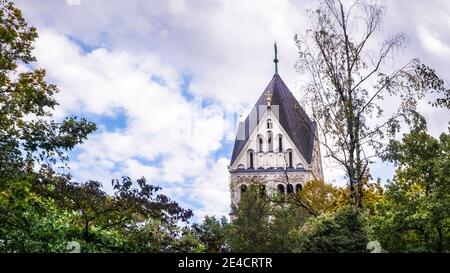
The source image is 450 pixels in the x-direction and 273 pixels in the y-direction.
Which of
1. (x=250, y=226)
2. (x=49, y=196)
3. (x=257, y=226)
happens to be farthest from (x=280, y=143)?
(x=49, y=196)

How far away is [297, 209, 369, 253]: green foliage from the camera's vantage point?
15383 millimetres

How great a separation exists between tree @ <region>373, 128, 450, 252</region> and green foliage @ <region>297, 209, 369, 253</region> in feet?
6.72

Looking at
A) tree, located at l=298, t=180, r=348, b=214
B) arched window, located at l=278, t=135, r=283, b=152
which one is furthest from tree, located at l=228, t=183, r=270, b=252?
arched window, located at l=278, t=135, r=283, b=152

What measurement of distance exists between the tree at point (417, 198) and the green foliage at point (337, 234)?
2048 mm

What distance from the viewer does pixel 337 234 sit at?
15727 mm

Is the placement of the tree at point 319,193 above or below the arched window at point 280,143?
below

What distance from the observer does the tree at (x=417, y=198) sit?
16.6m

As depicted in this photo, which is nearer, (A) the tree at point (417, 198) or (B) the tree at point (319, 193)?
(A) the tree at point (417, 198)

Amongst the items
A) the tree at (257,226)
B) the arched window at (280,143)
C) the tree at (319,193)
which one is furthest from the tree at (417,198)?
the arched window at (280,143)

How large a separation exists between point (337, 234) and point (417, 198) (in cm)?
374

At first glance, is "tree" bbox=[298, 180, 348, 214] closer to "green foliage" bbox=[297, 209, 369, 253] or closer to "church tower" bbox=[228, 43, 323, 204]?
"church tower" bbox=[228, 43, 323, 204]

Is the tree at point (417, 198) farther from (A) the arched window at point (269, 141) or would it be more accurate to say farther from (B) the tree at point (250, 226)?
(A) the arched window at point (269, 141)

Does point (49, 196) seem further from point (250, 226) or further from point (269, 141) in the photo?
point (269, 141)
